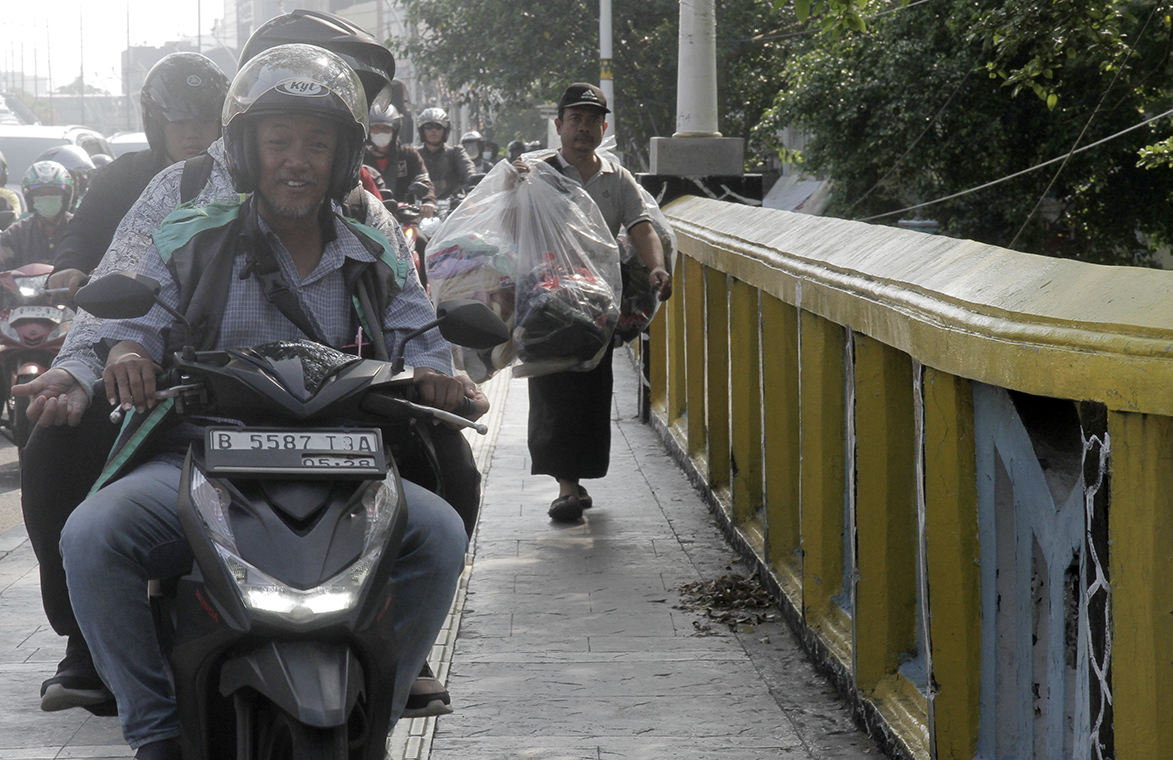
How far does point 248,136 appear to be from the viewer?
3213 mm

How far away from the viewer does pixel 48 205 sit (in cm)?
915

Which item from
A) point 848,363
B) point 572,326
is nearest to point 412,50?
point 572,326

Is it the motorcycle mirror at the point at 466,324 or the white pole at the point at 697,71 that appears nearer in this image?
the motorcycle mirror at the point at 466,324

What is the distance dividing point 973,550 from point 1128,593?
78cm

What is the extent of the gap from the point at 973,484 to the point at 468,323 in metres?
1.10

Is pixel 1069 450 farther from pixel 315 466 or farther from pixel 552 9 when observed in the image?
pixel 552 9

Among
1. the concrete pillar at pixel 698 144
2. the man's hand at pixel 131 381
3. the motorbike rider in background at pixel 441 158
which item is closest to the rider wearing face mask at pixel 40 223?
the concrete pillar at pixel 698 144

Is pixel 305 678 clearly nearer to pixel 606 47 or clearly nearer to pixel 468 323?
pixel 468 323

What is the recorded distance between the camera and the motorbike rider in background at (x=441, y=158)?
14.0 metres

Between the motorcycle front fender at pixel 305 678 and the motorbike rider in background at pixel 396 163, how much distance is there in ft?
24.2

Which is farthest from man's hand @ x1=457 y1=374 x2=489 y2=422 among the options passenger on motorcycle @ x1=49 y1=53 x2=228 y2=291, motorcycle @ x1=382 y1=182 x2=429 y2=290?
motorcycle @ x1=382 y1=182 x2=429 y2=290

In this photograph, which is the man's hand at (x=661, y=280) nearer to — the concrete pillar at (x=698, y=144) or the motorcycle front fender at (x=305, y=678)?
the concrete pillar at (x=698, y=144)

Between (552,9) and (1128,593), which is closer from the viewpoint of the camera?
(1128,593)

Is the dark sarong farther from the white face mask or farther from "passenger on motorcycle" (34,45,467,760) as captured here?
the white face mask
